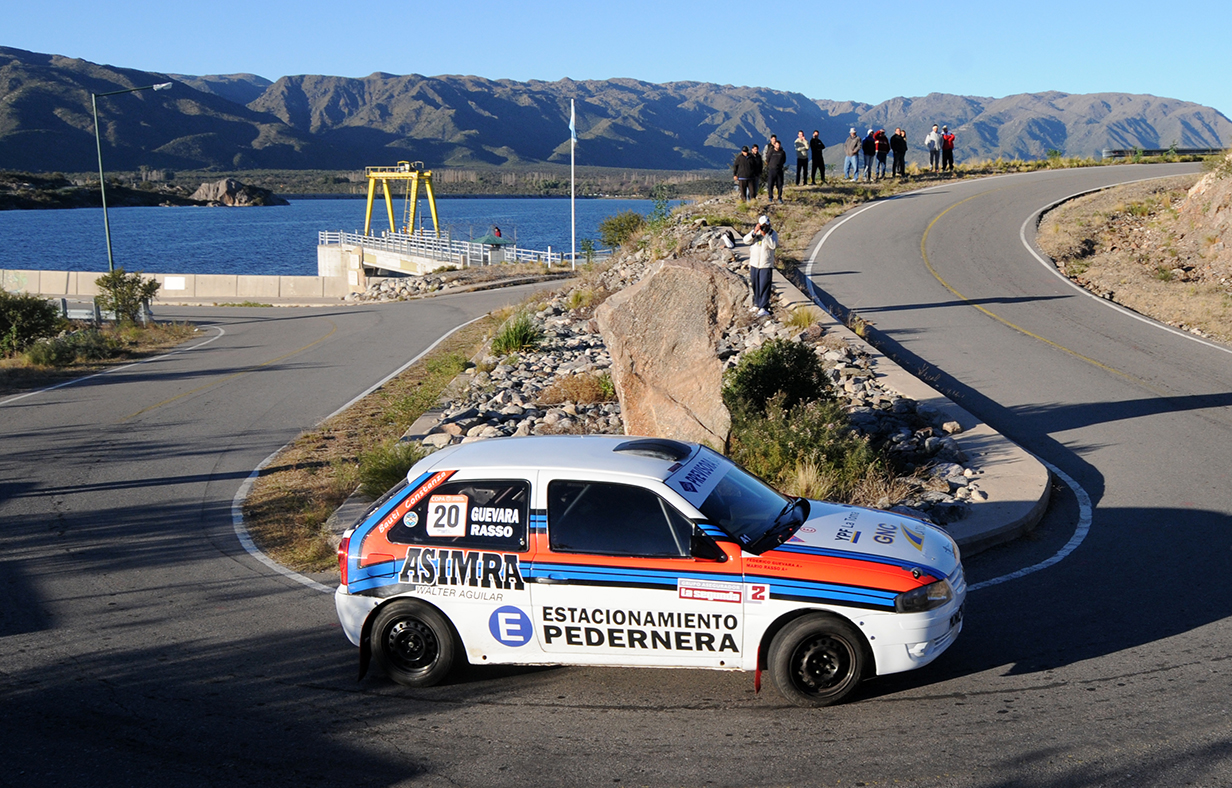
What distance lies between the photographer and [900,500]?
31.5ft

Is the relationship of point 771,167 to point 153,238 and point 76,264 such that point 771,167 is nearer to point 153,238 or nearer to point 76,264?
point 76,264

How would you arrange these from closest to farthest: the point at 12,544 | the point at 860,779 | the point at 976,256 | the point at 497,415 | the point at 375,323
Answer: the point at 860,779 < the point at 12,544 < the point at 497,415 < the point at 976,256 < the point at 375,323

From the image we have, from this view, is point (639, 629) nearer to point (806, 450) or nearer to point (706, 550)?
point (706, 550)

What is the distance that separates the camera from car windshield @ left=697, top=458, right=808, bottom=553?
6.11 metres

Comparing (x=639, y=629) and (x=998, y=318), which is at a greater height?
(x=998, y=318)

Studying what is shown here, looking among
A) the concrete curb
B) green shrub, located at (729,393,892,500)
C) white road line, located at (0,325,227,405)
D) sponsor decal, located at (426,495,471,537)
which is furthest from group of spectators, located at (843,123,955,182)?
sponsor decal, located at (426,495,471,537)

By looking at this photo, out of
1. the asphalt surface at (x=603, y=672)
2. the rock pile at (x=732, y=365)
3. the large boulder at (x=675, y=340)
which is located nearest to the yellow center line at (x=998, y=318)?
the asphalt surface at (x=603, y=672)

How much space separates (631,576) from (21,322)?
25.0 meters

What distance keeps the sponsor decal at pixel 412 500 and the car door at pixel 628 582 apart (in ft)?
2.46

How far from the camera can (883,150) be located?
41625 millimetres

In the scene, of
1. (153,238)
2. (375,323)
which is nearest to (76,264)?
(153,238)

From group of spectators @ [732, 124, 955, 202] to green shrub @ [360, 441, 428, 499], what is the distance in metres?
21.9

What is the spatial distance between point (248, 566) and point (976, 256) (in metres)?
23.4

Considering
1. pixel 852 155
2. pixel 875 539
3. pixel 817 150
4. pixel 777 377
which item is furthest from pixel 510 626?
pixel 852 155
